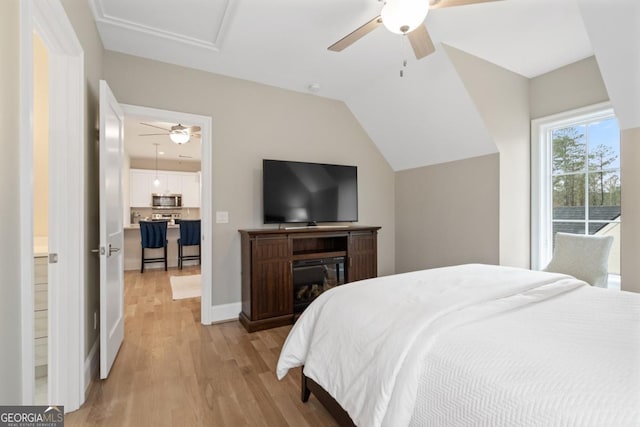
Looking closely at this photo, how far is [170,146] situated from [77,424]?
5.88m

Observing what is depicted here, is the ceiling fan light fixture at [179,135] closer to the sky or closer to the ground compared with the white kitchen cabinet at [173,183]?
closer to the sky

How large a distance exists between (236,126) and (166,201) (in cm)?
539

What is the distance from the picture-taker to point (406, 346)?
3.60ft

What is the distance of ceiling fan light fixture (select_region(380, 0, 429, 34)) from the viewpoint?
1.69 meters

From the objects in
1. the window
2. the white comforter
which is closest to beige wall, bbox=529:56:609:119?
the window

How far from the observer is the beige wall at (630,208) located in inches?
95.3

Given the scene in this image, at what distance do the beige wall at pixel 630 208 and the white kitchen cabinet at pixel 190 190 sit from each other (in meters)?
8.10

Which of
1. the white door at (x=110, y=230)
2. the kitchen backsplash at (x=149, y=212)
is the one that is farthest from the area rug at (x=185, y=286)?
the kitchen backsplash at (x=149, y=212)

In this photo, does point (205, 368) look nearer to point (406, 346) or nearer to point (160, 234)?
point (406, 346)

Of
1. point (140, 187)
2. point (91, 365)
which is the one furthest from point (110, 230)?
point (140, 187)

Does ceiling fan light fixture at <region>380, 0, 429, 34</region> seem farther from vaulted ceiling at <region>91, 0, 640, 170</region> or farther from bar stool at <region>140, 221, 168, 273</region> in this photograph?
bar stool at <region>140, 221, 168, 273</region>

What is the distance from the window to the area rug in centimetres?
439

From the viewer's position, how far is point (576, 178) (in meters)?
3.18

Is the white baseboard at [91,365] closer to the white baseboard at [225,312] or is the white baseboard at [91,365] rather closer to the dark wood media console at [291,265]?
the white baseboard at [225,312]
